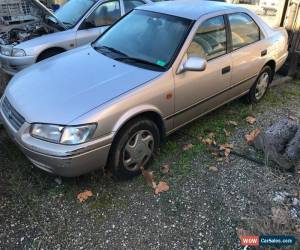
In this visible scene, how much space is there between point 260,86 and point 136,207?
3.19 metres

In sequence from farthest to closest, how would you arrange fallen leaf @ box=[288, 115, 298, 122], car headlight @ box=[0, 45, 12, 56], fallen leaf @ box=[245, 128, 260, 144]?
1. car headlight @ box=[0, 45, 12, 56]
2. fallen leaf @ box=[288, 115, 298, 122]
3. fallen leaf @ box=[245, 128, 260, 144]

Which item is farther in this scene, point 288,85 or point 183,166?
point 288,85

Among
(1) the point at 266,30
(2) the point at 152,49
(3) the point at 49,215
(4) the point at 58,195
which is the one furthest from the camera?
(1) the point at 266,30

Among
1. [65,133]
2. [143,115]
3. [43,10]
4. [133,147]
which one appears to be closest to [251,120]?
[143,115]

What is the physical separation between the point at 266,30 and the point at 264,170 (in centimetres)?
238

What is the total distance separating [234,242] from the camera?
9.66ft

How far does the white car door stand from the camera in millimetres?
5914

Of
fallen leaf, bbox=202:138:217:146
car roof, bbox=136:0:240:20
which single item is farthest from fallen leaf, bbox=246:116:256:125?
car roof, bbox=136:0:240:20

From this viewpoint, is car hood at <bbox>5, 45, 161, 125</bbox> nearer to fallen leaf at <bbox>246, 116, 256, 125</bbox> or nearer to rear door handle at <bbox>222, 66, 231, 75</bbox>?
rear door handle at <bbox>222, 66, 231, 75</bbox>

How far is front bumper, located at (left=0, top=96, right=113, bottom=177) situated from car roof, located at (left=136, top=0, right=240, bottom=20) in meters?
1.87

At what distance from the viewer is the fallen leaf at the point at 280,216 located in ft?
10.1

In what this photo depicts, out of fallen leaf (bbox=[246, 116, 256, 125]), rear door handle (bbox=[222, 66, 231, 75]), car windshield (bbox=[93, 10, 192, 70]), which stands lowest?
fallen leaf (bbox=[246, 116, 256, 125])

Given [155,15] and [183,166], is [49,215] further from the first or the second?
Answer: [155,15]

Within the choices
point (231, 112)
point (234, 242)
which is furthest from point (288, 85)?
point (234, 242)
